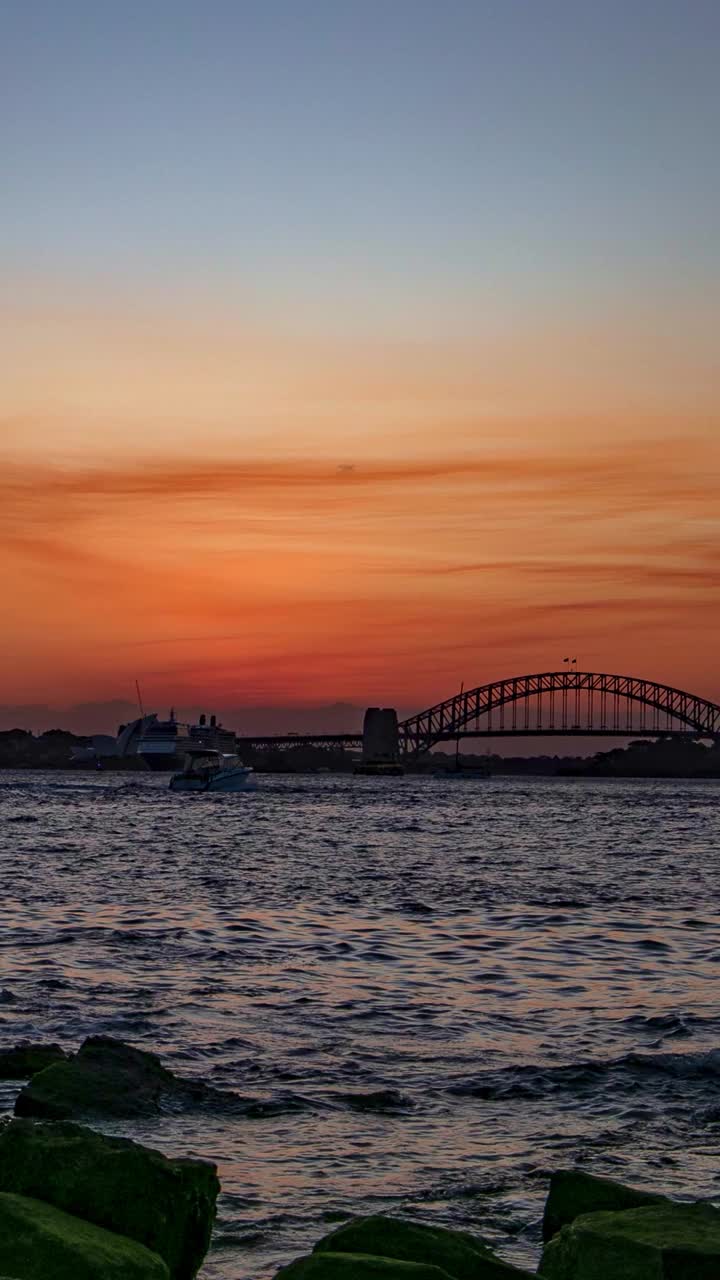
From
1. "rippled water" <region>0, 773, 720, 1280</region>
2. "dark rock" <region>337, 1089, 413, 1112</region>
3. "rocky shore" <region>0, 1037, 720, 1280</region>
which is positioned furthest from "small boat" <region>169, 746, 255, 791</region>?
"rocky shore" <region>0, 1037, 720, 1280</region>

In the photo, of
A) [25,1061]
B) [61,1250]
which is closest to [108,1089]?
[25,1061]

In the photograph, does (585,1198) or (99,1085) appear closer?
(585,1198)

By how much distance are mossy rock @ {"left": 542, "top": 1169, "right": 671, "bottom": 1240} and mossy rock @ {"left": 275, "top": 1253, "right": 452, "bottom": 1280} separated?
170 centimetres

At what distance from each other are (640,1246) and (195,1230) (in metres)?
2.55

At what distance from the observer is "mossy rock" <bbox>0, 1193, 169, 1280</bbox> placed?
6.86 metres

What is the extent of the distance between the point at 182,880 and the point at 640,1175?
28.3 metres

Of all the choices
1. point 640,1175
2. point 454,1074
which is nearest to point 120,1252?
point 640,1175

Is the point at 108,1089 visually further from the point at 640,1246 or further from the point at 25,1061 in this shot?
the point at 640,1246

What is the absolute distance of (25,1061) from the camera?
1325 centimetres

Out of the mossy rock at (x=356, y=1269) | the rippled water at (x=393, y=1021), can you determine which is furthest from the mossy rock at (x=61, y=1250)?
the rippled water at (x=393, y=1021)

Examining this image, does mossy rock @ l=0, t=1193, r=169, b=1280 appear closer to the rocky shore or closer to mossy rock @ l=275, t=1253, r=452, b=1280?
the rocky shore

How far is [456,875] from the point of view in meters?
41.0

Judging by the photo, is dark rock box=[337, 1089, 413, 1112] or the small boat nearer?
dark rock box=[337, 1089, 413, 1112]

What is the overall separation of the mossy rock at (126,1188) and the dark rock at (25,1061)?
4862 mm
